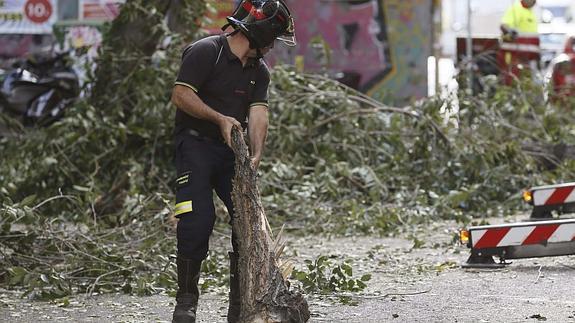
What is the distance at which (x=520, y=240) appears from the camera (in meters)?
7.07

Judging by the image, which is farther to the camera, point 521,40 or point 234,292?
point 521,40

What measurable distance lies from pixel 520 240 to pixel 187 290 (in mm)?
2646

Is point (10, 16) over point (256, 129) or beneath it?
over

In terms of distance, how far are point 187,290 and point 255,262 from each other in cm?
42

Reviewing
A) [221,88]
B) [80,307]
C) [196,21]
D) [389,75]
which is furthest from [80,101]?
[389,75]

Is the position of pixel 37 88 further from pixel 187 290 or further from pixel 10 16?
pixel 187 290

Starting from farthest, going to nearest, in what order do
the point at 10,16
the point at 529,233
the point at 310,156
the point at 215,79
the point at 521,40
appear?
1. the point at 521,40
2. the point at 10,16
3. the point at 310,156
4. the point at 529,233
5. the point at 215,79

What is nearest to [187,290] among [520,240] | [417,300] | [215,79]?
[215,79]

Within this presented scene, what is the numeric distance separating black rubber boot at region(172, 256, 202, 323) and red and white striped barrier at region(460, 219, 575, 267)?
244cm

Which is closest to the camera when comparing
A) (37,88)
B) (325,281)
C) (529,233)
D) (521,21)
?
(325,281)

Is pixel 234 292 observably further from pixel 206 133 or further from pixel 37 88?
pixel 37 88

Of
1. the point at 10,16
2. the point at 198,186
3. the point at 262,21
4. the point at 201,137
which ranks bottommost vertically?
the point at 198,186

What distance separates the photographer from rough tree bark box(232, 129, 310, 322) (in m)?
4.99

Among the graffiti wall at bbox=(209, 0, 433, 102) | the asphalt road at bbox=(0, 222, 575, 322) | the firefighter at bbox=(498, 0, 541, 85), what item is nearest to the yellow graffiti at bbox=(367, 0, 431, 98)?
the graffiti wall at bbox=(209, 0, 433, 102)
